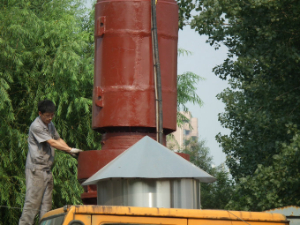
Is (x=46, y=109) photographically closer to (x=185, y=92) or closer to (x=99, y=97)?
(x=99, y=97)

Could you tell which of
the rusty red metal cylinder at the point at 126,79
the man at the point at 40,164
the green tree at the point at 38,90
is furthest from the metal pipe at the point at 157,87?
the green tree at the point at 38,90

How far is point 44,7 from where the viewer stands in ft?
72.3

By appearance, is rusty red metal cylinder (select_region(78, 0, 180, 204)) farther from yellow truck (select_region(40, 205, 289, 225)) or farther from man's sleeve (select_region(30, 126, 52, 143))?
yellow truck (select_region(40, 205, 289, 225))

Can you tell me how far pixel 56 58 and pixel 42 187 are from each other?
11.1m

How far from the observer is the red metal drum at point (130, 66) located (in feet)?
36.2

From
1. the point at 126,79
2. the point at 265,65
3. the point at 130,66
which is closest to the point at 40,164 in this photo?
the point at 126,79

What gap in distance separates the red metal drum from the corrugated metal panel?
9.32 feet

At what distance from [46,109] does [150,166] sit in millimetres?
1972

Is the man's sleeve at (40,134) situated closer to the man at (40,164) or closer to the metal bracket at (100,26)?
the man at (40,164)

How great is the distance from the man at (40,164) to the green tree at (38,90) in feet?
30.0

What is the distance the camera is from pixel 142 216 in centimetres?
591

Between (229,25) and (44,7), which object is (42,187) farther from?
(44,7)

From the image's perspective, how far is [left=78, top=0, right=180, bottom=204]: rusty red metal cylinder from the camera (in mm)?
11000

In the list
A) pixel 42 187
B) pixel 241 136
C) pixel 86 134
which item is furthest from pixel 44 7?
pixel 42 187
